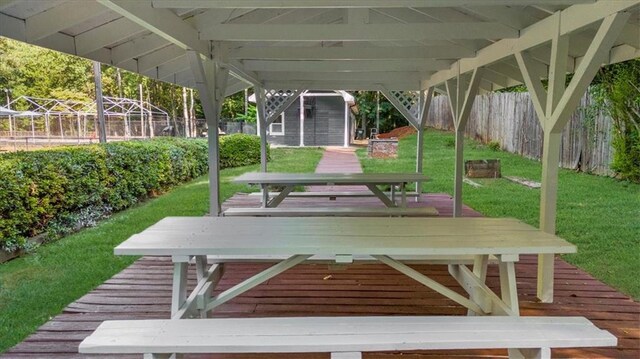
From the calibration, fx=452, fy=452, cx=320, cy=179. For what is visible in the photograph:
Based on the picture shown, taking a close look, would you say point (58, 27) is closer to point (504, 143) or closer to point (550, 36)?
point (550, 36)

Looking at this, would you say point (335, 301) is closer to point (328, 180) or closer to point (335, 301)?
point (335, 301)

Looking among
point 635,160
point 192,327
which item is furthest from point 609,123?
point 192,327

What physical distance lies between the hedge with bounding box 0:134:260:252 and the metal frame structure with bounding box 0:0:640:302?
65.8 inches

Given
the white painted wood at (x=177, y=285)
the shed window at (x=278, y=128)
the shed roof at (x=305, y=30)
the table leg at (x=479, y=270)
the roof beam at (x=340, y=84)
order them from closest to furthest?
1. the white painted wood at (x=177, y=285)
2. the shed roof at (x=305, y=30)
3. the table leg at (x=479, y=270)
4. the roof beam at (x=340, y=84)
5. the shed window at (x=278, y=128)

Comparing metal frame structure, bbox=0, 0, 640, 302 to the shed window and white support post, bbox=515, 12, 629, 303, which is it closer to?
white support post, bbox=515, 12, 629, 303

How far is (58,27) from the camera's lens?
115 inches

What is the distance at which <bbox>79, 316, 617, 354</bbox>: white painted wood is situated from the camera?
1.87 m

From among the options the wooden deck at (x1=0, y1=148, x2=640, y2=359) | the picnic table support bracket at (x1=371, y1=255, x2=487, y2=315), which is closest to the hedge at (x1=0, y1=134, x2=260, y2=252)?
the wooden deck at (x1=0, y1=148, x2=640, y2=359)

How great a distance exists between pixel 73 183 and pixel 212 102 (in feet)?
9.52

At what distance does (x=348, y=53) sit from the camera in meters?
4.68

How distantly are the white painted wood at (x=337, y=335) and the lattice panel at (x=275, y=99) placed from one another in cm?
648

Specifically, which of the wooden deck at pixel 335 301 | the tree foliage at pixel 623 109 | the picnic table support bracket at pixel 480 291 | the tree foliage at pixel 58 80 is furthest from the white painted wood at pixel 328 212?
the tree foliage at pixel 58 80

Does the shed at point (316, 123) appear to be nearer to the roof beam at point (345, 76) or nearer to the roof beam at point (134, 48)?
the roof beam at point (345, 76)

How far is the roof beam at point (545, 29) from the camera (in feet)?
8.77
